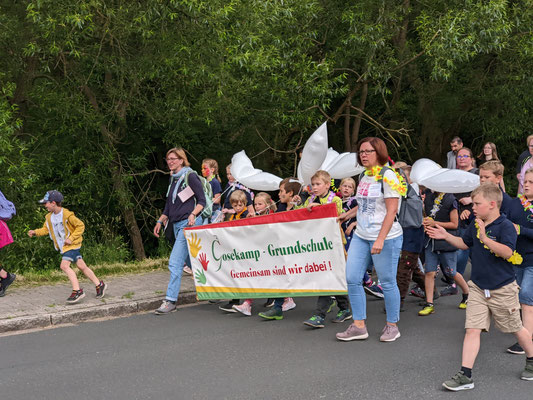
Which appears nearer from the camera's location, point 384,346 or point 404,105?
point 384,346

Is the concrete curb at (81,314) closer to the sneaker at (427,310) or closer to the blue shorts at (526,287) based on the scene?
the sneaker at (427,310)

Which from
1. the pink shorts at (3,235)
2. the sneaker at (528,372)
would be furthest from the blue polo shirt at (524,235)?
the pink shorts at (3,235)

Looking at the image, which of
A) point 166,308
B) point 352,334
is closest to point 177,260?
point 166,308

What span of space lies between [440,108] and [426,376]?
13.1 m

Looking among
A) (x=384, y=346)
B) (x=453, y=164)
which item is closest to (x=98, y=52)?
(x=453, y=164)

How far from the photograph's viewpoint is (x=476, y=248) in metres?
5.54

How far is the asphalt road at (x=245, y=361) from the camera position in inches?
206

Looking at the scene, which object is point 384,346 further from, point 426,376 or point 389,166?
point 389,166

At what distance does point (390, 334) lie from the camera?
6664 millimetres

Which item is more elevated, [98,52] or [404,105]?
[98,52]

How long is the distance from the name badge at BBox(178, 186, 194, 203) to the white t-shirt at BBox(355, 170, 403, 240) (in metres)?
2.63

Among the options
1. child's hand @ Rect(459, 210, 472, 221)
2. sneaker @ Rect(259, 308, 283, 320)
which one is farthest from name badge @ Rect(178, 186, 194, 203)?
child's hand @ Rect(459, 210, 472, 221)

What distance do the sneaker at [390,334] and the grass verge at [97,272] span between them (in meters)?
5.16

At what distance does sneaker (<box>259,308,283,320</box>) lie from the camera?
7781 millimetres
